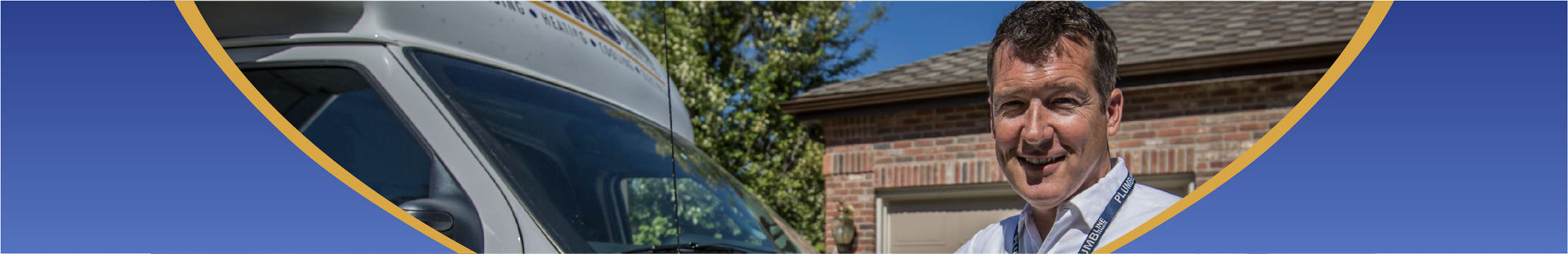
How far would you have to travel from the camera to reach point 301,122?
102 inches

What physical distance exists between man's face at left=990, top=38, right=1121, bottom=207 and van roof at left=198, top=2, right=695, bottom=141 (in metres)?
0.76

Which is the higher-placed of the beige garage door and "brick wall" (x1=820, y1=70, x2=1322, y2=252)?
"brick wall" (x1=820, y1=70, x2=1322, y2=252)

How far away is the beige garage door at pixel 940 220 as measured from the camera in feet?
24.9

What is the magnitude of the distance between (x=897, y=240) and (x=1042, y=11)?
7.12 metres

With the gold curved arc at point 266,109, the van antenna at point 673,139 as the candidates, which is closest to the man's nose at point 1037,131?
the van antenna at point 673,139

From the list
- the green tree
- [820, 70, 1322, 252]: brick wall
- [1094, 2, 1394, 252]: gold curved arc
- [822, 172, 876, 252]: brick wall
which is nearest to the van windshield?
[1094, 2, 1394, 252]: gold curved arc

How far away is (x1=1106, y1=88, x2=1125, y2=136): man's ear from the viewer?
1.27 meters

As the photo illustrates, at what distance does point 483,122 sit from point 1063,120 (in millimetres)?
1784

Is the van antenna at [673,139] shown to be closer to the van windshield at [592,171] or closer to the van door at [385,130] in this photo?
the van windshield at [592,171]

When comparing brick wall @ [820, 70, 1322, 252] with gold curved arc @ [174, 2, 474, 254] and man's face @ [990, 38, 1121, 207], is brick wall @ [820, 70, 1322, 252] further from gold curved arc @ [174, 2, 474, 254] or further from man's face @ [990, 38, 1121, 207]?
gold curved arc @ [174, 2, 474, 254]

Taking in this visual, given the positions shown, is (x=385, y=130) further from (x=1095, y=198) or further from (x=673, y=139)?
(x=1095, y=198)

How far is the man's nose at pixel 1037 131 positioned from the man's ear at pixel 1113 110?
0.10 metres

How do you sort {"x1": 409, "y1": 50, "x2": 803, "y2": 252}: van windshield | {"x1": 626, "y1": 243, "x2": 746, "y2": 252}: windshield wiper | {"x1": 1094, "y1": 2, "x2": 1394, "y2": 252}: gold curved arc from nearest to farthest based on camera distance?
{"x1": 1094, "y1": 2, "x2": 1394, "y2": 252}: gold curved arc, {"x1": 409, "y1": 50, "x2": 803, "y2": 252}: van windshield, {"x1": 626, "y1": 243, "x2": 746, "y2": 252}: windshield wiper

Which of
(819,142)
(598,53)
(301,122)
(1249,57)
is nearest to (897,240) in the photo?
(1249,57)
